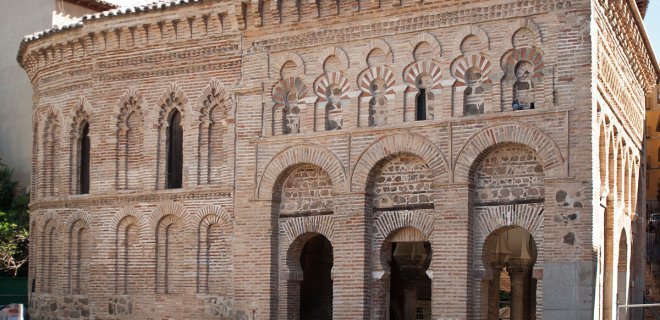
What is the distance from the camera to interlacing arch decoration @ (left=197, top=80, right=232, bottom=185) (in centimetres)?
2126

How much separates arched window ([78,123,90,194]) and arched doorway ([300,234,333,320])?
4922 mm

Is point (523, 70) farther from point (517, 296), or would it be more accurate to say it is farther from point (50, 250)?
point (50, 250)

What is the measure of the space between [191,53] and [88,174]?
3.98 m

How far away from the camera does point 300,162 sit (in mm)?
19875

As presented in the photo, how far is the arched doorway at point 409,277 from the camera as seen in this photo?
2384 centimetres

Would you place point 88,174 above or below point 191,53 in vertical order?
below

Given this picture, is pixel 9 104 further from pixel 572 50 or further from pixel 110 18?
pixel 572 50

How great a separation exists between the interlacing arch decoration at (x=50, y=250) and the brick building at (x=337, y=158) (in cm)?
5

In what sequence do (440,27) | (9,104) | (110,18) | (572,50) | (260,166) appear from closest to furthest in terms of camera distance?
(572,50)
(440,27)
(260,166)
(110,18)
(9,104)

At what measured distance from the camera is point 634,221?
75.4ft

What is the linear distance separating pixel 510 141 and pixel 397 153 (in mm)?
2088

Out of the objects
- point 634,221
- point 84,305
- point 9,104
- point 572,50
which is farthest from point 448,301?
point 9,104

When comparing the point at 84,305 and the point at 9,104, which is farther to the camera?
the point at 9,104

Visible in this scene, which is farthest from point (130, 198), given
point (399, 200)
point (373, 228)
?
point (399, 200)
